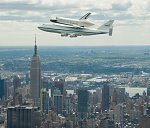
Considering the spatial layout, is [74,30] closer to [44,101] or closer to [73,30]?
[73,30]

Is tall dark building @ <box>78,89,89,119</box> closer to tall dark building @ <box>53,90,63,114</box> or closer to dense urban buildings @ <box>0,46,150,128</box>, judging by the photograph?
dense urban buildings @ <box>0,46,150,128</box>

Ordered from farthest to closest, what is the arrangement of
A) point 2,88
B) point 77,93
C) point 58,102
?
point 2,88, point 77,93, point 58,102

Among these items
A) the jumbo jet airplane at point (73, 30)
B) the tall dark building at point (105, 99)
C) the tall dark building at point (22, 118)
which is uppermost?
the jumbo jet airplane at point (73, 30)

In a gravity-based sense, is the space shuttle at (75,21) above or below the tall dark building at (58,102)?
above

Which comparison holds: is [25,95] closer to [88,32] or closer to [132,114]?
[132,114]

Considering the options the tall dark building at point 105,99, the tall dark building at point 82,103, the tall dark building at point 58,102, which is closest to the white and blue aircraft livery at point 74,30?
the tall dark building at point 82,103

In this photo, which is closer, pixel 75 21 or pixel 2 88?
pixel 75 21

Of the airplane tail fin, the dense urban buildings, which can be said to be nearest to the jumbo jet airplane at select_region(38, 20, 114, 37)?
the airplane tail fin

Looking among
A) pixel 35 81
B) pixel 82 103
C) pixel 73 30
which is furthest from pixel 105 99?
pixel 73 30

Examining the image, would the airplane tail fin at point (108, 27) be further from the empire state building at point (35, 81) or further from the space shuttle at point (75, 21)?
the empire state building at point (35, 81)
